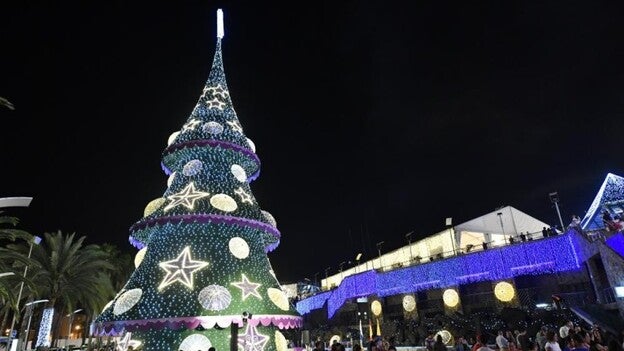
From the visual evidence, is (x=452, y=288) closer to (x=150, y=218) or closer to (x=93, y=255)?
(x=150, y=218)

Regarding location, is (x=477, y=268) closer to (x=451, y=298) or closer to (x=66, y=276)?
(x=451, y=298)

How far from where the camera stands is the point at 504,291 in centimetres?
2591

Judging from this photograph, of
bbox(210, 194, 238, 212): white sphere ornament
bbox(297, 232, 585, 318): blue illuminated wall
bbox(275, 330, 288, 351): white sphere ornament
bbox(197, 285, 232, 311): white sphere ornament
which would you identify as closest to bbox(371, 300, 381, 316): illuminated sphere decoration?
bbox(297, 232, 585, 318): blue illuminated wall

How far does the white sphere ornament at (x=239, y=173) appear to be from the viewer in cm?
1991

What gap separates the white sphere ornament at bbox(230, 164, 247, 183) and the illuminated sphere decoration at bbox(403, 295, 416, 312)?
1925 centimetres

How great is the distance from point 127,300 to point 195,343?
320 centimetres

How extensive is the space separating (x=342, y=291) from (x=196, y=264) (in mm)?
25001

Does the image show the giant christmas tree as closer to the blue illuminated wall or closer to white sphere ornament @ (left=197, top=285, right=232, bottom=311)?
white sphere ornament @ (left=197, top=285, right=232, bottom=311)

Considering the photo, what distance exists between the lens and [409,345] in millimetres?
30672

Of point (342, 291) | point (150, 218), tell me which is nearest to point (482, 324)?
point (342, 291)

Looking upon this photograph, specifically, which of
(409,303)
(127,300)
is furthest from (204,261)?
(409,303)

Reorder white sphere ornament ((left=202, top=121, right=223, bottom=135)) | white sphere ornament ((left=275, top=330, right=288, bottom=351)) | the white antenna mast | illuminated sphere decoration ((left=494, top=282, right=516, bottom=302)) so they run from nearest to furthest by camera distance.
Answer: white sphere ornament ((left=275, top=330, right=288, bottom=351)) → white sphere ornament ((left=202, top=121, right=223, bottom=135)) → the white antenna mast → illuminated sphere decoration ((left=494, top=282, right=516, bottom=302))

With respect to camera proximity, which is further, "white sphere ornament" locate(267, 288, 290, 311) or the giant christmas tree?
"white sphere ornament" locate(267, 288, 290, 311)

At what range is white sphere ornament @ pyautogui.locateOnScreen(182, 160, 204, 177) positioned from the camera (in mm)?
→ 19031
